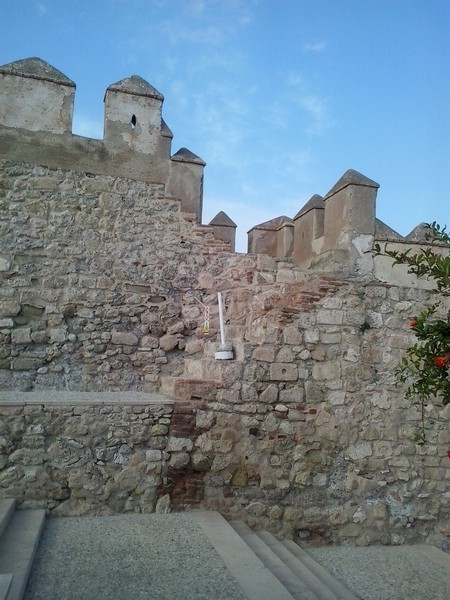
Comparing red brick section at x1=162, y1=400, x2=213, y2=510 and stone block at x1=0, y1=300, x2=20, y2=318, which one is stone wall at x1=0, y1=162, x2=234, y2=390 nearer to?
stone block at x1=0, y1=300, x2=20, y2=318

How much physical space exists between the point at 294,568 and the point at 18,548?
203cm

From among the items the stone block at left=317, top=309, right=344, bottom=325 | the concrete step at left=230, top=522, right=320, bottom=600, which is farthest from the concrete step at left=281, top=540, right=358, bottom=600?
the stone block at left=317, top=309, right=344, bottom=325

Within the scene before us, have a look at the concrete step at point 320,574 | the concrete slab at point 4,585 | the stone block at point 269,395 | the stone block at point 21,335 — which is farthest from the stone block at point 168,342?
the concrete slab at point 4,585

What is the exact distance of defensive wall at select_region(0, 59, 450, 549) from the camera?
16.4 feet

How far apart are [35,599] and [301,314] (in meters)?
3.40

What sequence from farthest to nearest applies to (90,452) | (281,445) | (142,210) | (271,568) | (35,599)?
(142,210) → (281,445) → (90,452) → (271,568) → (35,599)

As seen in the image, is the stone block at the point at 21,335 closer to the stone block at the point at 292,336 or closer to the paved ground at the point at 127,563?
the paved ground at the point at 127,563

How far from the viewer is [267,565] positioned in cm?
421

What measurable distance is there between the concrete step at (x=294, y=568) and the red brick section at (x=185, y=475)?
0.44m

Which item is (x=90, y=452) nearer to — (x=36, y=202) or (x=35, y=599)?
(x=35, y=599)

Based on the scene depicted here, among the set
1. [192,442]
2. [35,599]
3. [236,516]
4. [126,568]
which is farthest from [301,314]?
[35,599]

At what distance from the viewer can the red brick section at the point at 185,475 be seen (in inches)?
198

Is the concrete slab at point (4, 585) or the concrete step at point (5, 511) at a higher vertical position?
the concrete slab at point (4, 585)

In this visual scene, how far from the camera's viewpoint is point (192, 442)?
5.15m
